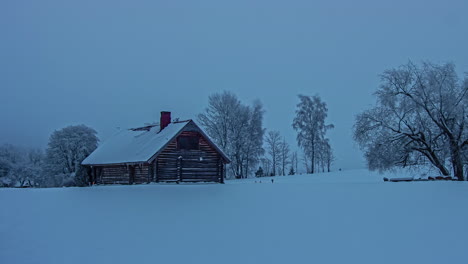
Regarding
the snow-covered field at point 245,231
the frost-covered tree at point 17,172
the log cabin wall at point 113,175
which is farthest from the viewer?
the frost-covered tree at point 17,172

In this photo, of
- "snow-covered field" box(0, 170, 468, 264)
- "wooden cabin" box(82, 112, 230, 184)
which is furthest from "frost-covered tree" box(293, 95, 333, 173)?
"snow-covered field" box(0, 170, 468, 264)

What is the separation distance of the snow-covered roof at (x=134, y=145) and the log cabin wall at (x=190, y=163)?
0.90 metres

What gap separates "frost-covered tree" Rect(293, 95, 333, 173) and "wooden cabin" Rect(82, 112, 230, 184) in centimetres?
2267

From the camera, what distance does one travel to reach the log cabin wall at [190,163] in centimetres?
3521

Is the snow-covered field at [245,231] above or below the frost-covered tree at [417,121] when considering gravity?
below

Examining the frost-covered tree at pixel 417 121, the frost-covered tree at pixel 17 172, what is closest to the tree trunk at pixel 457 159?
the frost-covered tree at pixel 417 121

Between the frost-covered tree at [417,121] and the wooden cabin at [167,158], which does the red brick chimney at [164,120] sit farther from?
the frost-covered tree at [417,121]

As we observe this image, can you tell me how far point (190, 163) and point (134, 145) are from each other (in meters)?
6.22

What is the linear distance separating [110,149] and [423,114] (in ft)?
94.5

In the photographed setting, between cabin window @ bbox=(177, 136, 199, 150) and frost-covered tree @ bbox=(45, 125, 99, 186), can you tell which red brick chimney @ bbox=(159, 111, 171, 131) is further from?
frost-covered tree @ bbox=(45, 125, 99, 186)

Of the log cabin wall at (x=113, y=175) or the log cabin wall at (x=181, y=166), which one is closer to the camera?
the log cabin wall at (x=181, y=166)

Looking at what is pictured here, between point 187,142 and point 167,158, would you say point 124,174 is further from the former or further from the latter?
point 187,142

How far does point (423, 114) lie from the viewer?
27953mm

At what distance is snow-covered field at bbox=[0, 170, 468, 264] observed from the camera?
9.57 metres
